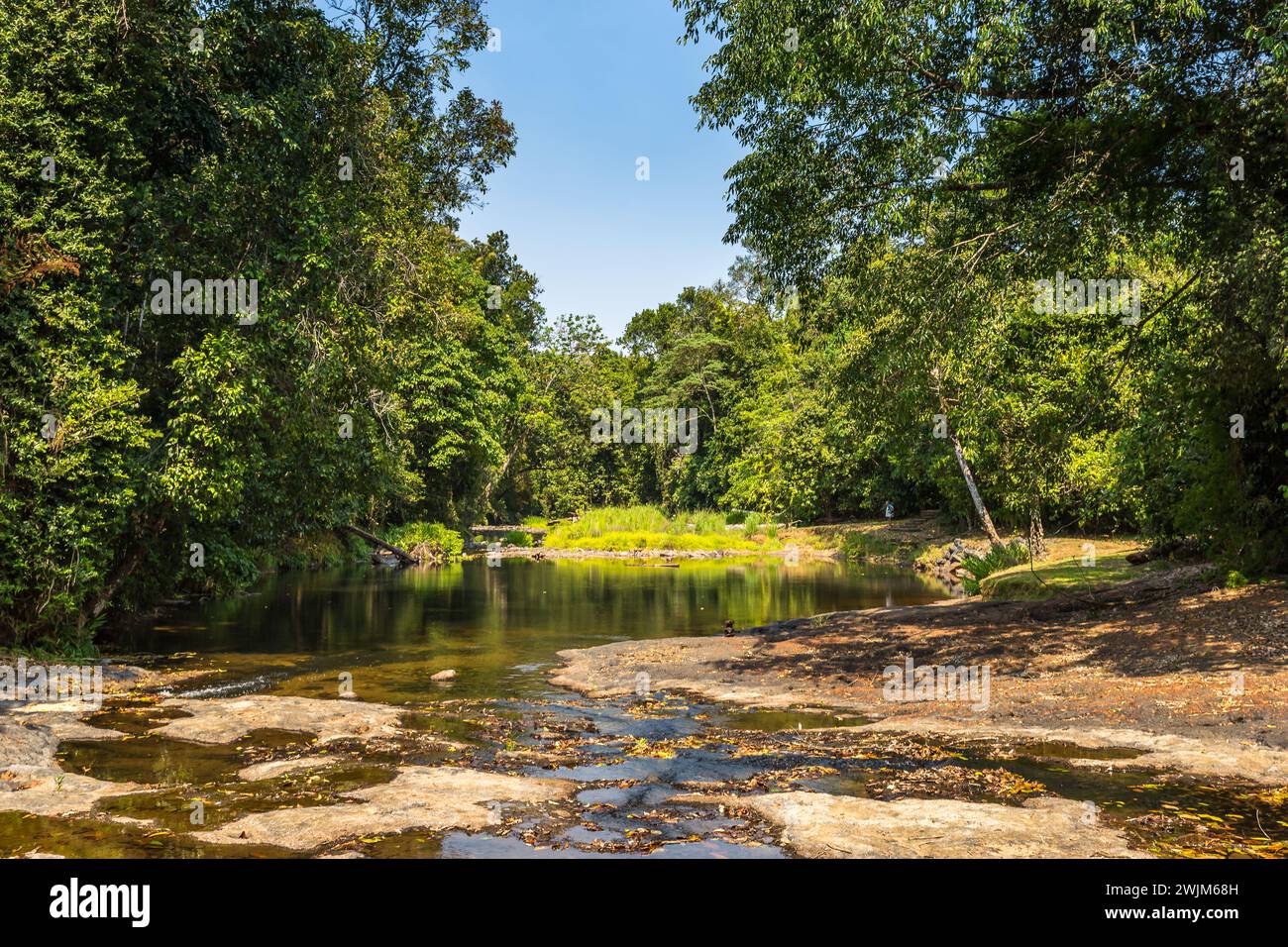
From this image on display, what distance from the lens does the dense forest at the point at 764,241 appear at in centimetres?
1291

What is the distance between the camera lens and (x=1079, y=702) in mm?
11383

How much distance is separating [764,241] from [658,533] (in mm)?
40691

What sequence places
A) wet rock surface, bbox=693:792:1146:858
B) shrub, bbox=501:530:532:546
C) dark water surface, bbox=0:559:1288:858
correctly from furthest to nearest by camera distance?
shrub, bbox=501:530:532:546 → dark water surface, bbox=0:559:1288:858 → wet rock surface, bbox=693:792:1146:858

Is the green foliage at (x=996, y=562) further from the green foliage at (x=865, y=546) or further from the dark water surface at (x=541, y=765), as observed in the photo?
the green foliage at (x=865, y=546)

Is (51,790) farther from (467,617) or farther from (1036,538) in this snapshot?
(1036,538)

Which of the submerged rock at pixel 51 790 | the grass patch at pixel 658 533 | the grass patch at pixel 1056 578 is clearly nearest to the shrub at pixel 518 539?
the grass patch at pixel 658 533

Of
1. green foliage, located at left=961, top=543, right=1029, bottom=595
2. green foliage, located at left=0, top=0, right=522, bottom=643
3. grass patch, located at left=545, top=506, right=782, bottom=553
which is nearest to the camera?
green foliage, located at left=0, top=0, right=522, bottom=643

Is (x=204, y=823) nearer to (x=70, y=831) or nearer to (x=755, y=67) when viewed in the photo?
(x=70, y=831)

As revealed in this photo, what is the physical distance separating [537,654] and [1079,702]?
10580 millimetres

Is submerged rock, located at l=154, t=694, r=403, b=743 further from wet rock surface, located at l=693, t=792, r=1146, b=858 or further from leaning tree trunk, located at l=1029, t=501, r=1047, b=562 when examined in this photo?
leaning tree trunk, located at l=1029, t=501, r=1047, b=562

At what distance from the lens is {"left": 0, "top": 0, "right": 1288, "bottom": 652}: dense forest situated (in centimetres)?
1291

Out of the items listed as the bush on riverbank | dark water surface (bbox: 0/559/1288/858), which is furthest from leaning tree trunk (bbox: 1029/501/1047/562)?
the bush on riverbank

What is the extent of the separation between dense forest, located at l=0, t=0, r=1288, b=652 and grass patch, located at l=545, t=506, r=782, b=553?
32.8 m

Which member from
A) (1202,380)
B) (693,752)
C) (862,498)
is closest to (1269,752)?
(693,752)
